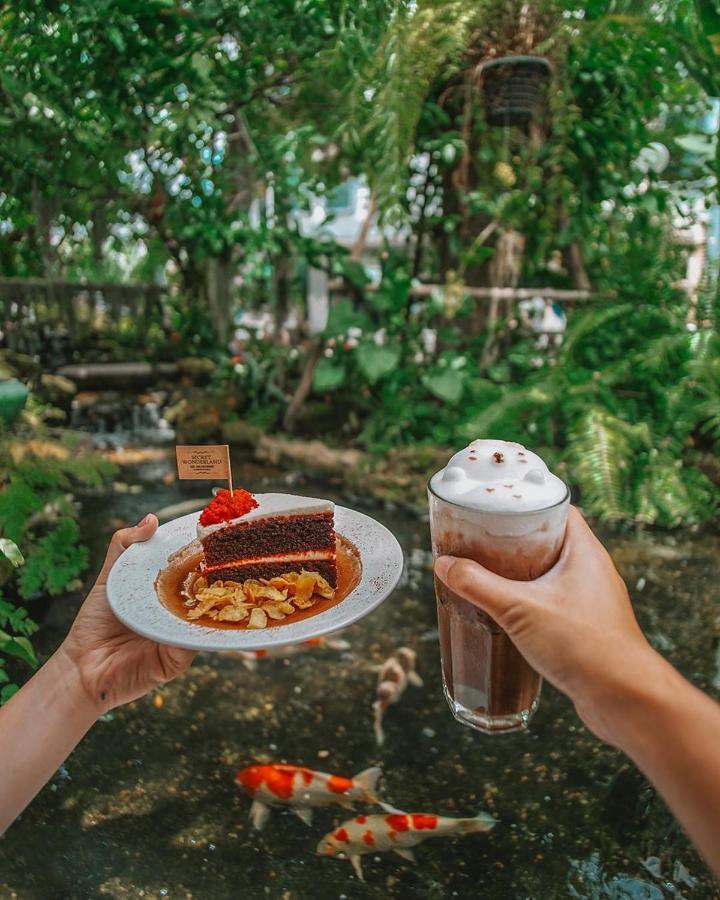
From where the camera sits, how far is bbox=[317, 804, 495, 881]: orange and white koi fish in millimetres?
→ 2385

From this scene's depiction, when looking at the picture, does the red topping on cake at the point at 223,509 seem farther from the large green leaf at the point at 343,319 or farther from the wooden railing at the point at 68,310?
the wooden railing at the point at 68,310

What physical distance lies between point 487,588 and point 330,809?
1909 millimetres

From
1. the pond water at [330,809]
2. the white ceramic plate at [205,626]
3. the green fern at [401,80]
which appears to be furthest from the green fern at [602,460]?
the white ceramic plate at [205,626]

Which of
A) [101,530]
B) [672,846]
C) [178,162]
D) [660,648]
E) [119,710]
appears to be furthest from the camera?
[178,162]

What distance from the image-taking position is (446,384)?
642cm

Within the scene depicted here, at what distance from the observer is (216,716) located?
317 centimetres

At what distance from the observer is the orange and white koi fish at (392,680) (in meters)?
3.18

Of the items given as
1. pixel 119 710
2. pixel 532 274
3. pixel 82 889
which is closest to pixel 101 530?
pixel 119 710

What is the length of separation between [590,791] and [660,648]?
1195 mm

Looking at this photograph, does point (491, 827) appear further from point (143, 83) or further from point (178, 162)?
point (178, 162)

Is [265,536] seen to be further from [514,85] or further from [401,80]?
[514,85]

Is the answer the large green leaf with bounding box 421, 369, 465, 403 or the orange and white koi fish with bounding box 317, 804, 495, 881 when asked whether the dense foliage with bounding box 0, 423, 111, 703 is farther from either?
the large green leaf with bounding box 421, 369, 465, 403

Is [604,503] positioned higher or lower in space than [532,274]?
lower

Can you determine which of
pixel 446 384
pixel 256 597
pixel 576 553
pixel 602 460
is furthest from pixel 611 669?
pixel 446 384
